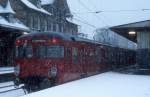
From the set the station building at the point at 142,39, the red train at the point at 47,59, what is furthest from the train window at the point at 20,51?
the station building at the point at 142,39

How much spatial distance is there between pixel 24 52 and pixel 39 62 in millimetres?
1193

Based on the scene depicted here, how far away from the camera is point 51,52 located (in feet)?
49.9

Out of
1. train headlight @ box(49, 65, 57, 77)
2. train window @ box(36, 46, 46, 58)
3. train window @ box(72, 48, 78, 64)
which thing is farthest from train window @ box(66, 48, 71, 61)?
train window @ box(36, 46, 46, 58)

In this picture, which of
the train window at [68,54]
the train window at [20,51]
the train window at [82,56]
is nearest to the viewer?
the train window at [68,54]

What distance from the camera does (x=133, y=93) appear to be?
37.2 ft

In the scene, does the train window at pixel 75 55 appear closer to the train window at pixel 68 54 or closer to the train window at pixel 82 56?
the train window at pixel 68 54

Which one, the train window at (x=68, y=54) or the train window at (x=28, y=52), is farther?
the train window at (x=28, y=52)

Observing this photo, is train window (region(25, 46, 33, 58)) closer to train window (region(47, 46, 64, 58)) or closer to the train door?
train window (region(47, 46, 64, 58))

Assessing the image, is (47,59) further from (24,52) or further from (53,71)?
(24,52)

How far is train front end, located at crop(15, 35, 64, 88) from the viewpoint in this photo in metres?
14.8

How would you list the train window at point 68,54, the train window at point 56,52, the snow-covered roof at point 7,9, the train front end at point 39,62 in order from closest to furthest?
the train front end at point 39,62 → the train window at point 56,52 → the train window at point 68,54 → the snow-covered roof at point 7,9

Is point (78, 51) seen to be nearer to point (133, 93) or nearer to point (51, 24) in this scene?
point (133, 93)

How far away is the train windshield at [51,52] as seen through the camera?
15.1m

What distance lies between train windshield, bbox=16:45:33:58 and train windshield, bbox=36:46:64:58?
Answer: 1.63 feet
